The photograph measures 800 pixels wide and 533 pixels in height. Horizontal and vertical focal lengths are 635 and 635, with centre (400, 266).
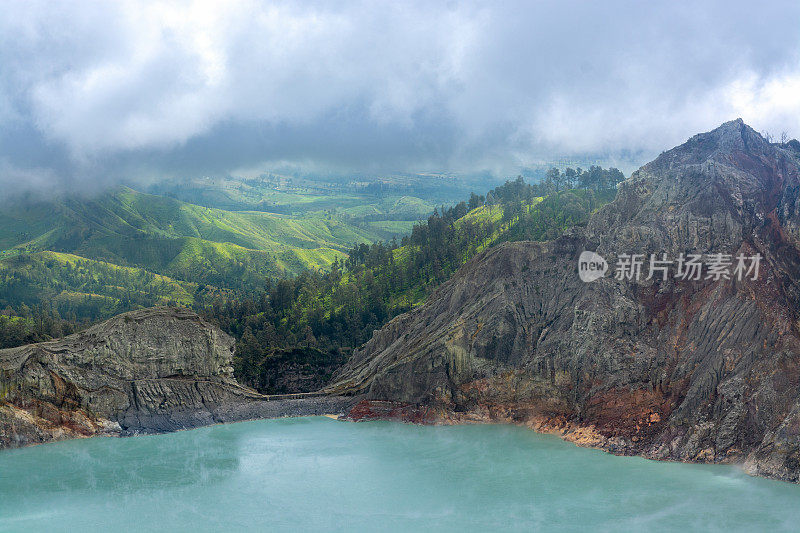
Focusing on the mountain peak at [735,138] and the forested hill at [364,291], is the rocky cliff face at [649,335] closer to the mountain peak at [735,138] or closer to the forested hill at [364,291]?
the mountain peak at [735,138]

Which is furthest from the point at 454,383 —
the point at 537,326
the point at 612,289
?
the point at 612,289

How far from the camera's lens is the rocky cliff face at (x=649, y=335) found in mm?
40406

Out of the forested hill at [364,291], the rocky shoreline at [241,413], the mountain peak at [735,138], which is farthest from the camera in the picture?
the forested hill at [364,291]

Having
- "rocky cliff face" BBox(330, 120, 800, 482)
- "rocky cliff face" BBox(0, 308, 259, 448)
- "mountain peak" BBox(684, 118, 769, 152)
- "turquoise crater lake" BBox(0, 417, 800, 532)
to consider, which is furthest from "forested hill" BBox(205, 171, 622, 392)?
"mountain peak" BBox(684, 118, 769, 152)

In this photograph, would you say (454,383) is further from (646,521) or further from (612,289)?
(646,521)

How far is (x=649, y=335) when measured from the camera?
47906mm

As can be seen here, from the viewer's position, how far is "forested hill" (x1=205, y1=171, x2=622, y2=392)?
268 feet

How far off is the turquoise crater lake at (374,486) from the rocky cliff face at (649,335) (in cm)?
258

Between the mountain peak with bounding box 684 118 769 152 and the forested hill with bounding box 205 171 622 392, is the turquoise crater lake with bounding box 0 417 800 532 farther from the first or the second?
the mountain peak with bounding box 684 118 769 152

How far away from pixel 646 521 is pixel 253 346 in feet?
187

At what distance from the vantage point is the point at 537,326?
54.3 metres

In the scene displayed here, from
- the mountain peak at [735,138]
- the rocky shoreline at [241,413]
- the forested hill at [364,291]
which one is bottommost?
the rocky shoreline at [241,413]

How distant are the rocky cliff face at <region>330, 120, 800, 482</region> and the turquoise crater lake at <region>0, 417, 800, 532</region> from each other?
8.45 ft

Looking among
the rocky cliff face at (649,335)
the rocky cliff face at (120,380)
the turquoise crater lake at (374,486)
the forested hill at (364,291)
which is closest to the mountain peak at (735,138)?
the rocky cliff face at (649,335)
